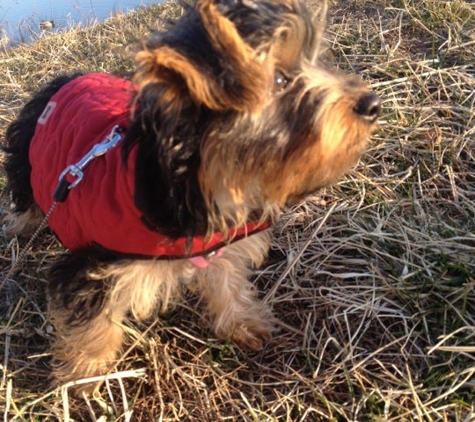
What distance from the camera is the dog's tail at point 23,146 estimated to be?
3260mm

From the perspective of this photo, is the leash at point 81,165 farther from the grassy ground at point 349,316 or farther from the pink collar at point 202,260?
the pink collar at point 202,260

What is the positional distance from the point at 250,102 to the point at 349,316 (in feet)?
4.80

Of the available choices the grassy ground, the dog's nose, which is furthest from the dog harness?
the dog's nose

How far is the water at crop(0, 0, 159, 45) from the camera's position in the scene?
27.5ft

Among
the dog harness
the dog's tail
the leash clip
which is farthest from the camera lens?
the dog's tail

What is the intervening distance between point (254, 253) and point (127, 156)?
92cm

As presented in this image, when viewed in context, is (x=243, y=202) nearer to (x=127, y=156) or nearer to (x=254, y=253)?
(x=127, y=156)

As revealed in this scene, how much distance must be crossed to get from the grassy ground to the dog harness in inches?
16.0

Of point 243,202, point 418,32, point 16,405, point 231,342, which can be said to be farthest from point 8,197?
point 418,32

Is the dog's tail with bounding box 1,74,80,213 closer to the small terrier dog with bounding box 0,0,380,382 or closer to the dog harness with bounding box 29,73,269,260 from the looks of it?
the dog harness with bounding box 29,73,269,260

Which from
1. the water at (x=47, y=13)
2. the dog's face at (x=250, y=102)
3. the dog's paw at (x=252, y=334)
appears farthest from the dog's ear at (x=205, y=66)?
the water at (x=47, y=13)

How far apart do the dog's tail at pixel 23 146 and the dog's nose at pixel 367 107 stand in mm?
1918

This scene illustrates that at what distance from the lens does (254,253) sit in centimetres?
280

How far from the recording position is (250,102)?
1.84 m
